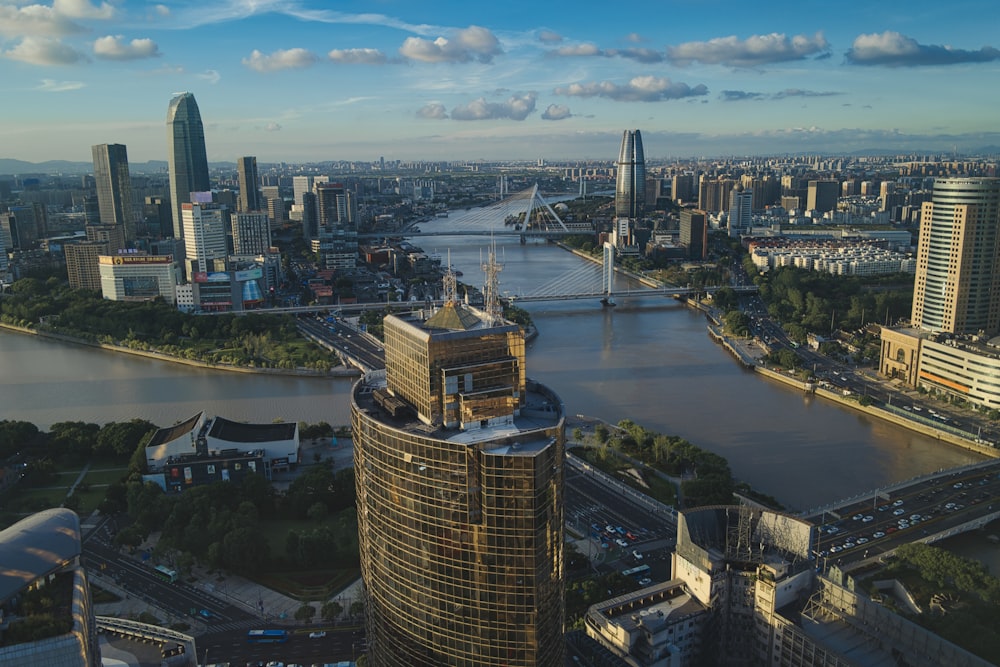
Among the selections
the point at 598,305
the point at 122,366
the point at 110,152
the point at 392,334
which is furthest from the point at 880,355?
the point at 110,152

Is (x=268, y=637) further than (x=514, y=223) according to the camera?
No

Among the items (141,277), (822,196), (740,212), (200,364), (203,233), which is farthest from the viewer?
(822,196)

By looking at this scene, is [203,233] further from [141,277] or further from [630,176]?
[630,176]

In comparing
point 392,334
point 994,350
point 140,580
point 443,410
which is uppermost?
point 392,334

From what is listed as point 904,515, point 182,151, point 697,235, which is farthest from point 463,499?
point 182,151

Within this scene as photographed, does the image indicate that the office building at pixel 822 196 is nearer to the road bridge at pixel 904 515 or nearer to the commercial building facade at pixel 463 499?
the road bridge at pixel 904 515

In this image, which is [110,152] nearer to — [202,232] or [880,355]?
[202,232]
